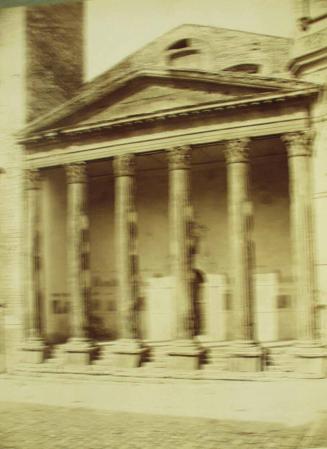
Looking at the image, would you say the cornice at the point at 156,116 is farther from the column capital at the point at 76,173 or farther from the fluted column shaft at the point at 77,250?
the fluted column shaft at the point at 77,250

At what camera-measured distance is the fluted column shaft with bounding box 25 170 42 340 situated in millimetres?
9344

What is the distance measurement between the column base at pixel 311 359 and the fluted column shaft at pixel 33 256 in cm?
389

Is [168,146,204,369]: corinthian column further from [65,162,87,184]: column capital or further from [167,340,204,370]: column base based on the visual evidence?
Result: [65,162,87,184]: column capital

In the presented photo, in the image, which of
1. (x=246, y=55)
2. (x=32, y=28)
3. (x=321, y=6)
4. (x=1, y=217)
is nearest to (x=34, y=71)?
(x=32, y=28)

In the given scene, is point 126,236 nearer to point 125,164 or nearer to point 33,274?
point 125,164

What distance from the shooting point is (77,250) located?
34.4 feet

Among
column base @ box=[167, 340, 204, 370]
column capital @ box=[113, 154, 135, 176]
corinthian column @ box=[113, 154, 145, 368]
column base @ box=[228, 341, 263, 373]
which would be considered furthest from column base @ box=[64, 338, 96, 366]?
column capital @ box=[113, 154, 135, 176]

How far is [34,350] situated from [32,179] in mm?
2656

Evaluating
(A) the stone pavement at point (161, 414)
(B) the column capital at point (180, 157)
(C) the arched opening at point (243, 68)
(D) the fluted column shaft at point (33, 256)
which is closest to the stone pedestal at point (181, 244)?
(B) the column capital at point (180, 157)

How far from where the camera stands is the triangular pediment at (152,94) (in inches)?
359

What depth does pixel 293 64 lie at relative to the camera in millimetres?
8008

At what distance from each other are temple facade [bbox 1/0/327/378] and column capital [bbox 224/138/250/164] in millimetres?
24

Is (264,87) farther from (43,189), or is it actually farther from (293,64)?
(43,189)

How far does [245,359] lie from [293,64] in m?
4.24
